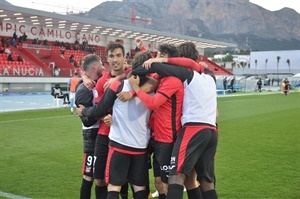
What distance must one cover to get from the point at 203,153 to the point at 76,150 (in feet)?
18.7

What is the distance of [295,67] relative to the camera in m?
106

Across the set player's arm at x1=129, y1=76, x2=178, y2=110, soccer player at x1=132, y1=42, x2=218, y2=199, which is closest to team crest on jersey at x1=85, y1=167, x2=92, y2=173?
soccer player at x1=132, y1=42, x2=218, y2=199

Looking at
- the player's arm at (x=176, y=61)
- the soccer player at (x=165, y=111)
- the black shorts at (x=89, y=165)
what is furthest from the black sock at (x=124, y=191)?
the player's arm at (x=176, y=61)

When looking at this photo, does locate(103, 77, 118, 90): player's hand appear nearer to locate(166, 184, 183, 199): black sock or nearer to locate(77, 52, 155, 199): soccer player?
locate(77, 52, 155, 199): soccer player

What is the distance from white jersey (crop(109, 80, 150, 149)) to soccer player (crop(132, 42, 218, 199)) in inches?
14.2

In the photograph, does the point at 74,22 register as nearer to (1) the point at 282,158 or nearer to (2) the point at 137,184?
(1) the point at 282,158

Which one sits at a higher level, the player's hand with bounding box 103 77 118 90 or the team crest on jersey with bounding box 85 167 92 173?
the player's hand with bounding box 103 77 118 90

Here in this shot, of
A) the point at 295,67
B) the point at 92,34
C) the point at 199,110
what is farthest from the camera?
the point at 295,67

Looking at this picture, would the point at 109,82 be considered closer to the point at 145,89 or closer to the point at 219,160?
the point at 145,89

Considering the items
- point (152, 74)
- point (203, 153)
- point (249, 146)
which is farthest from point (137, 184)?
point (249, 146)

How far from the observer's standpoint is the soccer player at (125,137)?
13.8 ft

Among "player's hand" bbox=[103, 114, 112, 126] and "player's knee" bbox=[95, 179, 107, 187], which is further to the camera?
"player's knee" bbox=[95, 179, 107, 187]

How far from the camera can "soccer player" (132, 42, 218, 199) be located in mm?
4020

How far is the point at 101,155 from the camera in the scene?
4562 mm
